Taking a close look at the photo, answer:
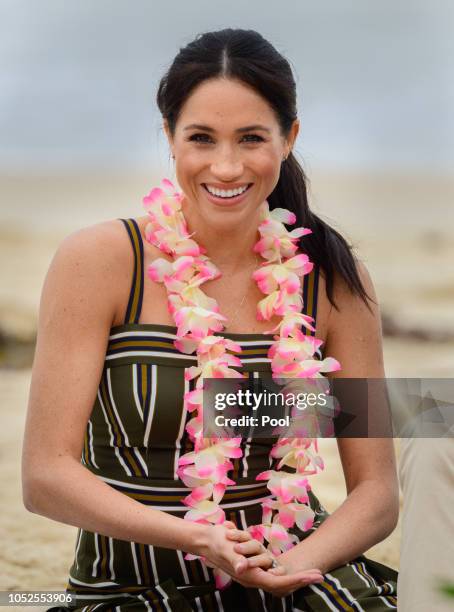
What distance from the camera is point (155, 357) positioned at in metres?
2.35

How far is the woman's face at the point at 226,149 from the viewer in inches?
94.5

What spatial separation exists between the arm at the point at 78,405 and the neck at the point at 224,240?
0.25 metres

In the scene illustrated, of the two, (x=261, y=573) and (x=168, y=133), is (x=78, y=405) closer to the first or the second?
(x=261, y=573)

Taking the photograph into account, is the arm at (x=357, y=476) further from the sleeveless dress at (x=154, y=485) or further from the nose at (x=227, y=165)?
the nose at (x=227, y=165)

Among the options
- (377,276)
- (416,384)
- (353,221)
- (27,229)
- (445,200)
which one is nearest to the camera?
(416,384)

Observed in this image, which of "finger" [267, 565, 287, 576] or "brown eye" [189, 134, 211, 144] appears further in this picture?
"brown eye" [189, 134, 211, 144]

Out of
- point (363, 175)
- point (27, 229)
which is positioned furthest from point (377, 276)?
point (363, 175)

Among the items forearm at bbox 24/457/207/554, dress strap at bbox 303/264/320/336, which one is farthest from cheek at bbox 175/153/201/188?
forearm at bbox 24/457/207/554

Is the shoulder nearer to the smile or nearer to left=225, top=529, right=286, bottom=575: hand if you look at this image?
the smile

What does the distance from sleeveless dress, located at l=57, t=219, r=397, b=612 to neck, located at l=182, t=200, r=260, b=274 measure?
0.22 metres

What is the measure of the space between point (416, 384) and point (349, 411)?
316 mm

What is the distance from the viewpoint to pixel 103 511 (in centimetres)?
220

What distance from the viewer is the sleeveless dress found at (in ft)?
7.56

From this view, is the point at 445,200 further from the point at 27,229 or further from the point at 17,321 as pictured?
the point at 17,321
